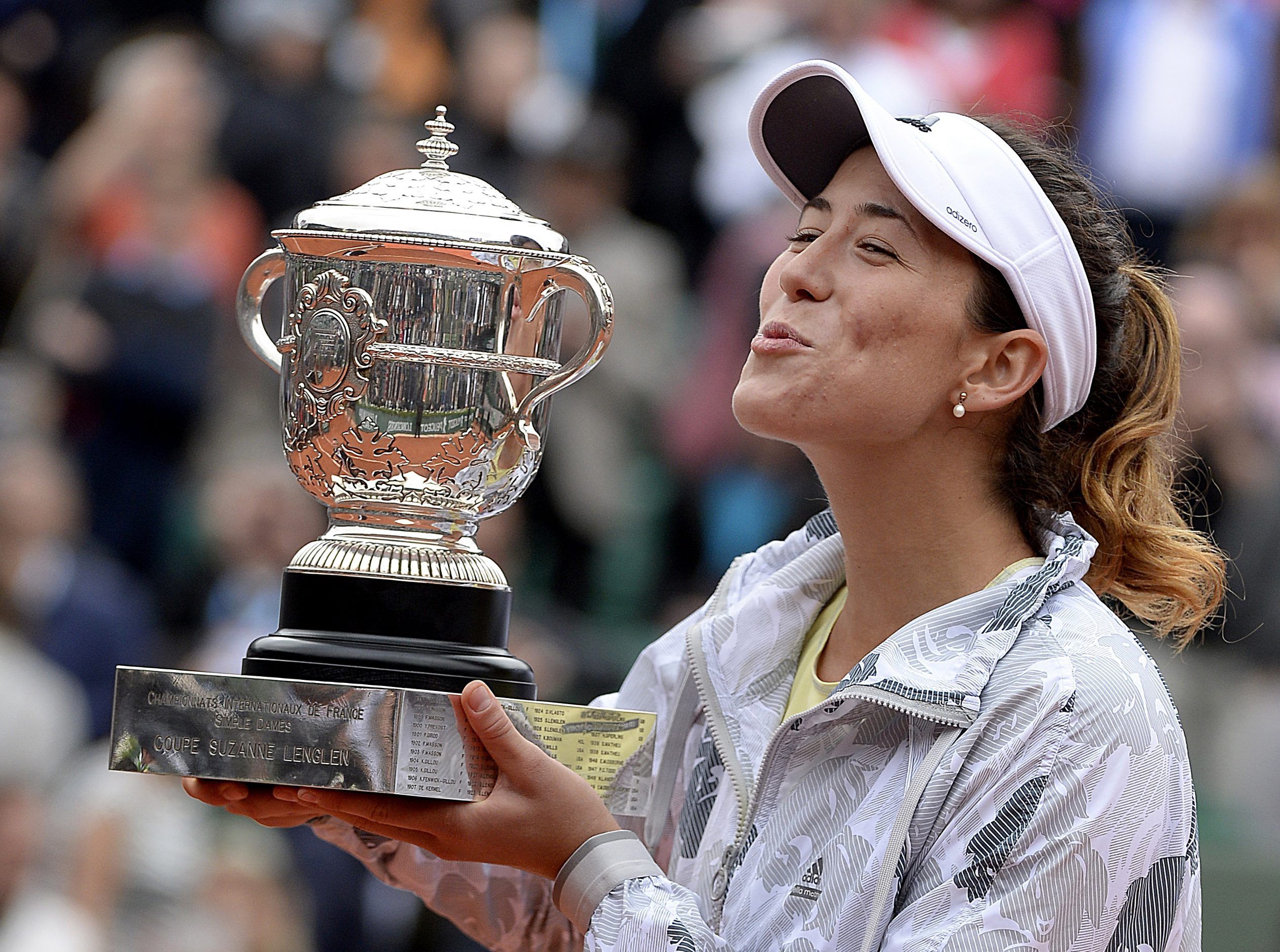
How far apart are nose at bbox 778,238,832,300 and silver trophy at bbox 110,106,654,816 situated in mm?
204

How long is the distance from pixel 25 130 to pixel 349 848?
432 cm

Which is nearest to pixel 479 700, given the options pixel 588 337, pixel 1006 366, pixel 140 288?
pixel 588 337

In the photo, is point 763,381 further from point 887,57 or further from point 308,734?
point 887,57

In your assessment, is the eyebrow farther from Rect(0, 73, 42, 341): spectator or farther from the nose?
Rect(0, 73, 42, 341): spectator

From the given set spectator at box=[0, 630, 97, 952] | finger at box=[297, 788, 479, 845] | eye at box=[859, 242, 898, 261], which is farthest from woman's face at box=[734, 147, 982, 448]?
spectator at box=[0, 630, 97, 952]

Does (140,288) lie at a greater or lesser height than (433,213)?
lesser

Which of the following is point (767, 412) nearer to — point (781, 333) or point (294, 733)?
point (781, 333)

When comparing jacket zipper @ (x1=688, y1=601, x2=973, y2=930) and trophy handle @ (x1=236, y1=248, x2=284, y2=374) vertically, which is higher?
trophy handle @ (x1=236, y1=248, x2=284, y2=374)

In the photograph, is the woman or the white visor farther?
the white visor

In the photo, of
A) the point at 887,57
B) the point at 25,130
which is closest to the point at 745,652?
the point at 887,57

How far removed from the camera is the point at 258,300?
7.16 ft

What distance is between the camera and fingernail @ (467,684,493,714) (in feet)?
6.14

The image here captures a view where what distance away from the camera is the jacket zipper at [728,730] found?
71.8 inches

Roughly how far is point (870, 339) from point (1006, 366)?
0.16m
